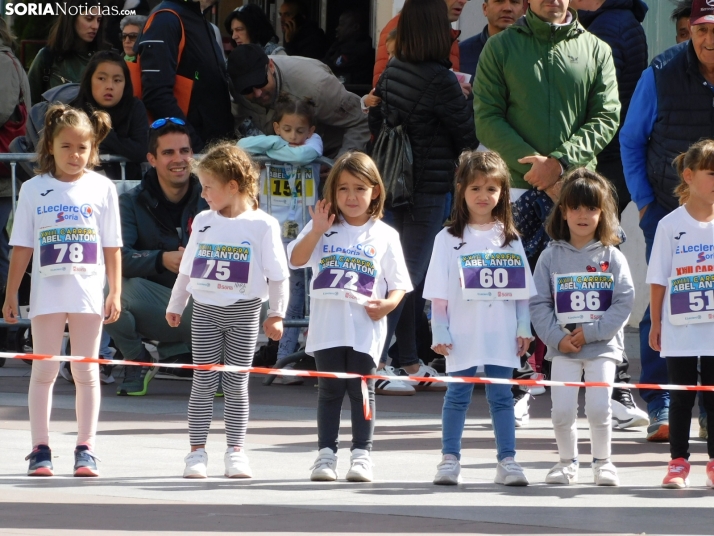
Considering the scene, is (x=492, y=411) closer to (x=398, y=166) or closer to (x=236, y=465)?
(x=236, y=465)

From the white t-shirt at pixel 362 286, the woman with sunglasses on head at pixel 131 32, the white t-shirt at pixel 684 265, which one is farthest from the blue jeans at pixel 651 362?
the woman with sunglasses on head at pixel 131 32

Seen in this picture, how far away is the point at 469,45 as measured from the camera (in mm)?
10500

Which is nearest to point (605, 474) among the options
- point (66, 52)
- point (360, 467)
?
point (360, 467)

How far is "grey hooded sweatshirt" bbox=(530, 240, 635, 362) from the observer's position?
6.58 m

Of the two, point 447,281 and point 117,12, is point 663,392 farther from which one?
point 117,12

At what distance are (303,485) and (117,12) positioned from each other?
807 centimetres

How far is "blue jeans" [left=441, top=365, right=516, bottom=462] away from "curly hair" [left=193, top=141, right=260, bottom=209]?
1.33m

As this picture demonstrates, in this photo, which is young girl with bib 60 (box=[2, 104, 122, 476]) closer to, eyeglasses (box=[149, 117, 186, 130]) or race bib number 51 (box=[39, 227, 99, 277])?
race bib number 51 (box=[39, 227, 99, 277])

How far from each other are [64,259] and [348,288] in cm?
129

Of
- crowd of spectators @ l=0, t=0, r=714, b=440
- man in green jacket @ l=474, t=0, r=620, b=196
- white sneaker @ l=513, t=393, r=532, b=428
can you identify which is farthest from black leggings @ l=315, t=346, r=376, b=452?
man in green jacket @ l=474, t=0, r=620, b=196

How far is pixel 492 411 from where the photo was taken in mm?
6594

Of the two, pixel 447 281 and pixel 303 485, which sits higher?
pixel 447 281

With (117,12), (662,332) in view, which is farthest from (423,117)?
(117,12)

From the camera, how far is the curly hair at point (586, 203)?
669cm
